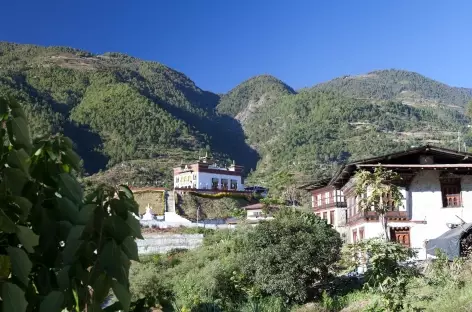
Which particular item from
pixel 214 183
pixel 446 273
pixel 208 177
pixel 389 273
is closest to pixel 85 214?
pixel 389 273

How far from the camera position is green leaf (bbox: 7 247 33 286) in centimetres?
135

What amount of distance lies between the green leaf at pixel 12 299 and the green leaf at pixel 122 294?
26 centimetres

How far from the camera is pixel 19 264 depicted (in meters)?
1.35

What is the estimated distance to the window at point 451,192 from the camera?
1104 inches

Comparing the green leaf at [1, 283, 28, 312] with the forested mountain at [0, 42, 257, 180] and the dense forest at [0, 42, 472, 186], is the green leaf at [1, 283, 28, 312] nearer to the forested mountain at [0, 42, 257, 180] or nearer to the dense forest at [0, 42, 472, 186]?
the dense forest at [0, 42, 472, 186]

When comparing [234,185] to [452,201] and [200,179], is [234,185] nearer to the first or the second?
[200,179]

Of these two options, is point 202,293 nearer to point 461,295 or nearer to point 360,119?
point 461,295

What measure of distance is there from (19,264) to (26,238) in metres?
0.07

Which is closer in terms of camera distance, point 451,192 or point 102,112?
point 451,192

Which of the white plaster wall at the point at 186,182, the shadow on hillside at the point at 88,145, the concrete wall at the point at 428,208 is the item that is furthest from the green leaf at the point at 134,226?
the shadow on hillside at the point at 88,145

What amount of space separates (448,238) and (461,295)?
1110 centimetres

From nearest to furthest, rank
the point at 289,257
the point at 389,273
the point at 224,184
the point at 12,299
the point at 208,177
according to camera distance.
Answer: the point at 12,299 < the point at 389,273 < the point at 289,257 < the point at 208,177 < the point at 224,184

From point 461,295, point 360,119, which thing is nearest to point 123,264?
point 461,295

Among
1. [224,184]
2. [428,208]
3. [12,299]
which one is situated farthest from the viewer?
[224,184]
